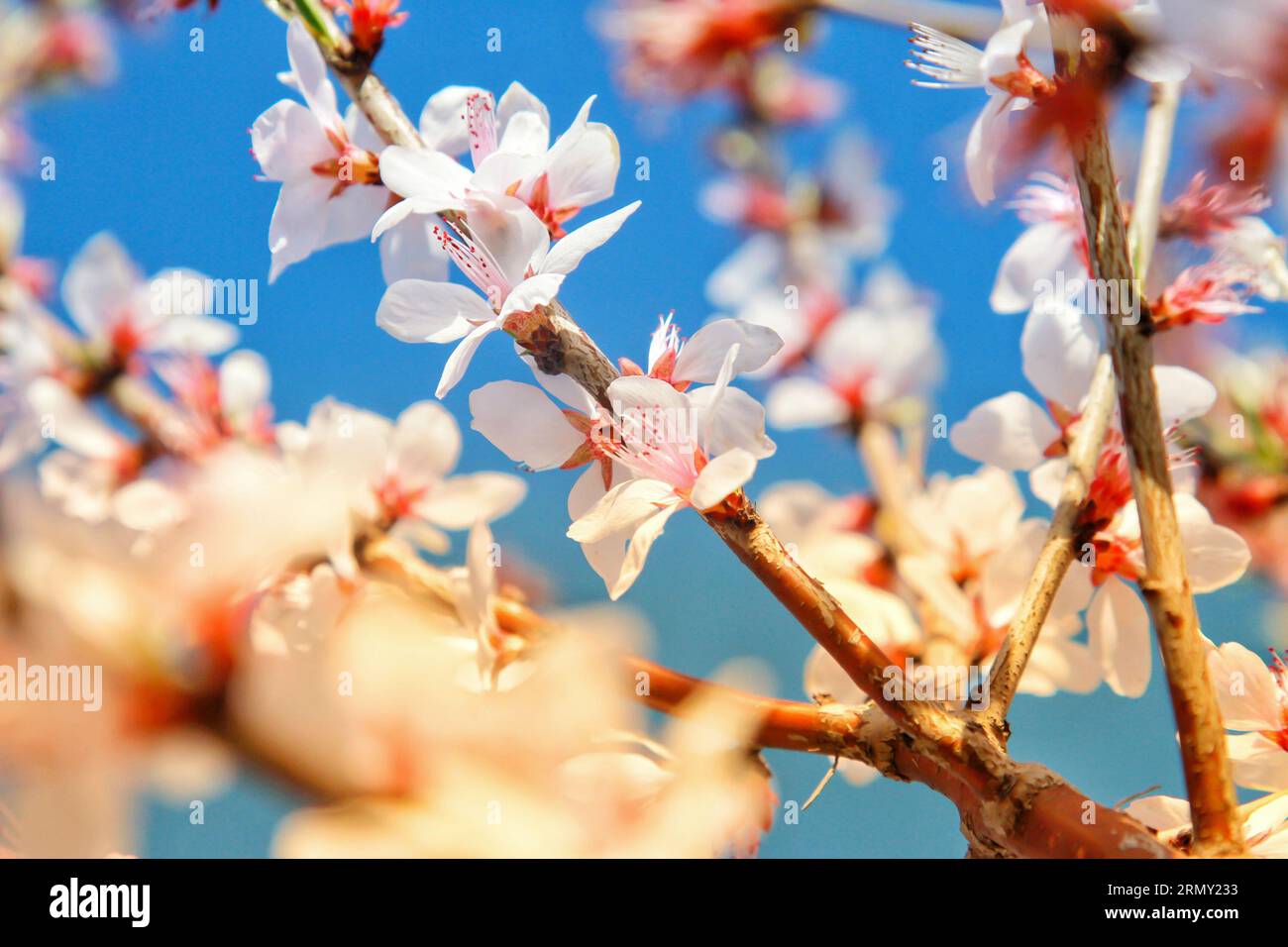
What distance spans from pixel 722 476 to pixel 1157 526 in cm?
19

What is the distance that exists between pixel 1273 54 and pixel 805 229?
71cm

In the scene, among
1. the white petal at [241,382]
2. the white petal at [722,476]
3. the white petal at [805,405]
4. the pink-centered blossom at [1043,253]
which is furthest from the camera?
the white petal at [805,405]

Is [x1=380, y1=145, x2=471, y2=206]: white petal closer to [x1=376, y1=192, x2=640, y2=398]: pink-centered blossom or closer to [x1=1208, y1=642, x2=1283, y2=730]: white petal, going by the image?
[x1=376, y1=192, x2=640, y2=398]: pink-centered blossom

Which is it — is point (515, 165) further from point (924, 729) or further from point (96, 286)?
point (96, 286)

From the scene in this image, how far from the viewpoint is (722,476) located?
0.33 m

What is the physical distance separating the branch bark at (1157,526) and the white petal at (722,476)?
17cm

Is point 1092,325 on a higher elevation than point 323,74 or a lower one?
lower

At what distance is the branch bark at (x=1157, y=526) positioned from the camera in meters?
0.36

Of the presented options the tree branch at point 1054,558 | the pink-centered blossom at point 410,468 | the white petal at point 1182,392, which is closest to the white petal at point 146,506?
the pink-centered blossom at point 410,468

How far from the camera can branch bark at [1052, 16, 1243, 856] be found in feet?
1.17

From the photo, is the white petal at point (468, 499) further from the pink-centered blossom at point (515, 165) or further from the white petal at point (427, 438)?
the pink-centered blossom at point (515, 165)
